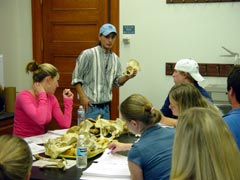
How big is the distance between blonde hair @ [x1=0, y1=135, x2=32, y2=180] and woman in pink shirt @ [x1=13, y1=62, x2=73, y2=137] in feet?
5.20

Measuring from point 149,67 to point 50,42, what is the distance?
1.40 meters

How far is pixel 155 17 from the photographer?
4.56 meters

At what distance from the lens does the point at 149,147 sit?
6.29 feet

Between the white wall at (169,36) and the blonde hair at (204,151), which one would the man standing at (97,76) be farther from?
the blonde hair at (204,151)

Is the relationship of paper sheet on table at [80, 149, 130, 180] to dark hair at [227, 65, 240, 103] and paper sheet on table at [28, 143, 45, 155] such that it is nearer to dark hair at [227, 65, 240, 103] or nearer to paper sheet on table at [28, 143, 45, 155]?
paper sheet on table at [28, 143, 45, 155]

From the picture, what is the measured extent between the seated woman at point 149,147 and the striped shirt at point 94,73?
177 cm

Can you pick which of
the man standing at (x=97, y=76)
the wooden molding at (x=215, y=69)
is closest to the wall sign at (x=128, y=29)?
the man standing at (x=97, y=76)

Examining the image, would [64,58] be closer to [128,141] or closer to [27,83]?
[27,83]

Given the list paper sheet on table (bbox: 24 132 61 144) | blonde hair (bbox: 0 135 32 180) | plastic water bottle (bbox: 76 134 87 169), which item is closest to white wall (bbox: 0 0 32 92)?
paper sheet on table (bbox: 24 132 61 144)

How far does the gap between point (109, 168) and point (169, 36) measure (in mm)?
2713

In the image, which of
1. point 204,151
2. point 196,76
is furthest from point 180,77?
point 204,151

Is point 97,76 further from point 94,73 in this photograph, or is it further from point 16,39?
point 16,39

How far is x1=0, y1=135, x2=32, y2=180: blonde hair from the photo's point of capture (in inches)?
49.0

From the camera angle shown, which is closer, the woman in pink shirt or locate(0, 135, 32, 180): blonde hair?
locate(0, 135, 32, 180): blonde hair
